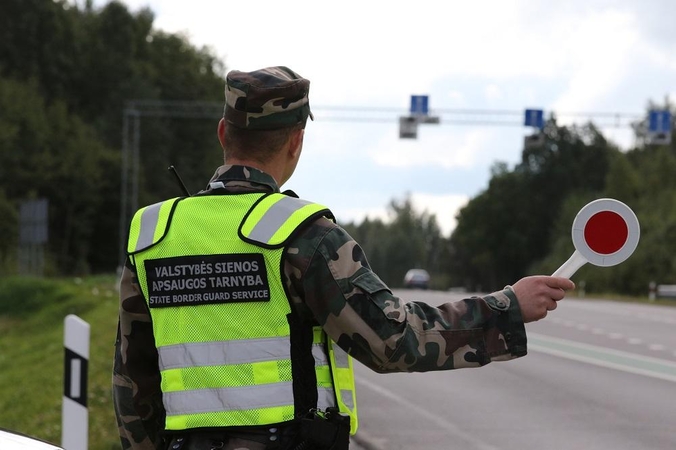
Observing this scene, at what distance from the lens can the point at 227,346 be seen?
2754mm

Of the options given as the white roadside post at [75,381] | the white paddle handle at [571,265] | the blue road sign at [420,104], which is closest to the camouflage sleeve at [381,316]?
the white paddle handle at [571,265]

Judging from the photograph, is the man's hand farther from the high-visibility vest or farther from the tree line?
the tree line

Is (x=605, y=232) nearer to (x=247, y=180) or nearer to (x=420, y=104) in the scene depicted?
(x=247, y=180)

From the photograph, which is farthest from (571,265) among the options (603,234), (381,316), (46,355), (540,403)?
(46,355)

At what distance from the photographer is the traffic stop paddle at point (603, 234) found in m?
2.85

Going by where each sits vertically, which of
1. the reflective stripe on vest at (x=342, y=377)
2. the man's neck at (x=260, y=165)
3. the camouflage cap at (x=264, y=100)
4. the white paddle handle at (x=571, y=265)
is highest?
the camouflage cap at (x=264, y=100)

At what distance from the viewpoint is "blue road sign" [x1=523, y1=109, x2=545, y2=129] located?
40000mm

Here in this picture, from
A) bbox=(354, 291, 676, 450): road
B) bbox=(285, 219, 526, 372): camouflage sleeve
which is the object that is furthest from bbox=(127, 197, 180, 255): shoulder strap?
bbox=(354, 291, 676, 450): road

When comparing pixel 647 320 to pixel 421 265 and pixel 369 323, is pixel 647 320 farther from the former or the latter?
pixel 421 265

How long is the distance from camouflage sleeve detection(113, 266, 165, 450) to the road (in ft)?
21.5

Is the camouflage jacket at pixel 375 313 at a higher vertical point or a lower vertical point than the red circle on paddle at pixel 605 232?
lower

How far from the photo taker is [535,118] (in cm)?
4009

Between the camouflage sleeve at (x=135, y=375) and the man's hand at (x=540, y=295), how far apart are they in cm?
91

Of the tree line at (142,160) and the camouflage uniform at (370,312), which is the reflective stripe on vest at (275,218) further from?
the tree line at (142,160)
